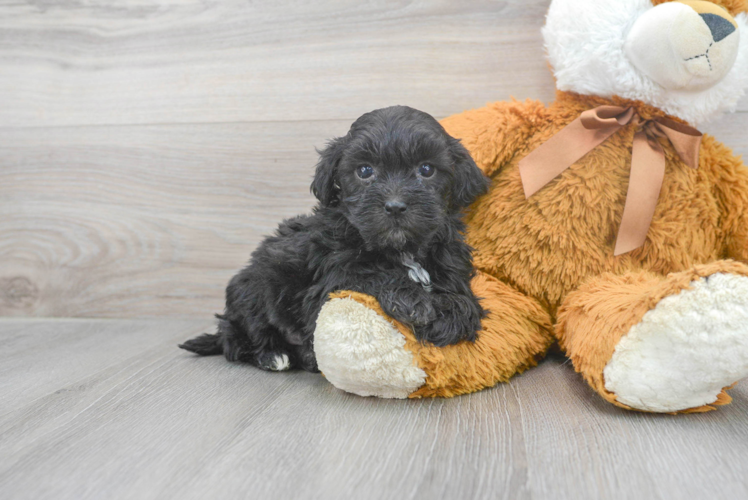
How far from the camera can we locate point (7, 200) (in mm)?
1877

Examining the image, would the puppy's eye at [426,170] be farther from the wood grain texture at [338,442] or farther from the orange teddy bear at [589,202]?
the wood grain texture at [338,442]

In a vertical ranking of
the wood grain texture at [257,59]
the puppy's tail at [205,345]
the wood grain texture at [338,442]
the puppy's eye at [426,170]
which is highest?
the wood grain texture at [257,59]

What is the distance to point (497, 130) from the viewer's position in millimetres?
1289

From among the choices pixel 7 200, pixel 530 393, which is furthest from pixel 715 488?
pixel 7 200

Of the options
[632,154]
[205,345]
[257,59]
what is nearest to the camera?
[632,154]

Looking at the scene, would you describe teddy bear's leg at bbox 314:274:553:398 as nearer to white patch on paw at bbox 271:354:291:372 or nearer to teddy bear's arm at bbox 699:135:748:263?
white patch on paw at bbox 271:354:291:372

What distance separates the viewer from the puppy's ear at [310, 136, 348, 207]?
1.13m

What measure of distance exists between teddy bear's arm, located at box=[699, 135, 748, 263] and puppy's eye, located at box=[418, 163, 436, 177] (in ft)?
2.16

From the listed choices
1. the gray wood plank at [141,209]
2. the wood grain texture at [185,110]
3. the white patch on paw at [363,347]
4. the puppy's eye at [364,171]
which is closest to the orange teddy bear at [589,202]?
the white patch on paw at [363,347]

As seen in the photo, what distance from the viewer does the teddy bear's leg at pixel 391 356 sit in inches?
39.7

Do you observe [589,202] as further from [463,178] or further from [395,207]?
[395,207]

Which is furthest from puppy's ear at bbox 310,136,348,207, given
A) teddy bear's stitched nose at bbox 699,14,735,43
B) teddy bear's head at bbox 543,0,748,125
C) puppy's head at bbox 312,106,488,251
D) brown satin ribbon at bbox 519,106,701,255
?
teddy bear's stitched nose at bbox 699,14,735,43

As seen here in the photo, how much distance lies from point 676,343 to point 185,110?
1.54m

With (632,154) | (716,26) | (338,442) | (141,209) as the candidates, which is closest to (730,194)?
(632,154)
